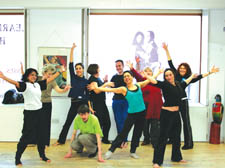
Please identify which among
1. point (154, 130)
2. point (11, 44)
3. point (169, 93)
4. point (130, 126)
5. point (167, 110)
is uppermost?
point (11, 44)

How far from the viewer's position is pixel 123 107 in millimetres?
5504

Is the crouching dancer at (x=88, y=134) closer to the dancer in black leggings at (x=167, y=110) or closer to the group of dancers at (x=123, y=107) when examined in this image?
the group of dancers at (x=123, y=107)

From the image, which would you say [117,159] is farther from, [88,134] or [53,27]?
[53,27]

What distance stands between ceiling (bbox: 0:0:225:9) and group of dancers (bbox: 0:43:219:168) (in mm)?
837

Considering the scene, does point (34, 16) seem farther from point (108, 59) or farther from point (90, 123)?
point (90, 123)

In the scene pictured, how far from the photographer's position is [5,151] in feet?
16.8

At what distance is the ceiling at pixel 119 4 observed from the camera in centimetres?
541

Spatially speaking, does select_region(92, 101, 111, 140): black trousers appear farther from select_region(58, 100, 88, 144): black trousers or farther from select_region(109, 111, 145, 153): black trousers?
select_region(109, 111, 145, 153): black trousers

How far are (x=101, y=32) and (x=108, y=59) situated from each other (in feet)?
1.89

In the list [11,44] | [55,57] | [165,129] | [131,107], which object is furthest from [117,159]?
[11,44]

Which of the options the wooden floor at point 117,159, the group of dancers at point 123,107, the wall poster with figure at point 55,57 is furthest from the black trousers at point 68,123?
the wall poster with figure at point 55,57

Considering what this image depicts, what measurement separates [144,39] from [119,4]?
3.23 feet

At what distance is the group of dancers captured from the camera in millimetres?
4218

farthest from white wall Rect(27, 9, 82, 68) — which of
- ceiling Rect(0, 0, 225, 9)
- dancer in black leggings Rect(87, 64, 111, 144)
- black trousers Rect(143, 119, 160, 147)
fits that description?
black trousers Rect(143, 119, 160, 147)
